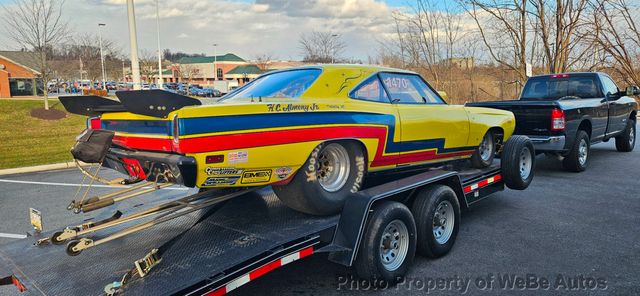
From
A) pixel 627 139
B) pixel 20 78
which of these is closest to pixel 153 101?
pixel 627 139

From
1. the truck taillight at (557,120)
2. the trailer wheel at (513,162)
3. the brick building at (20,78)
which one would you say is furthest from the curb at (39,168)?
the brick building at (20,78)

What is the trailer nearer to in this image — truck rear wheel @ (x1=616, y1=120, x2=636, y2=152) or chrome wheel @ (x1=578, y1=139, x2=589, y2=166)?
chrome wheel @ (x1=578, y1=139, x2=589, y2=166)

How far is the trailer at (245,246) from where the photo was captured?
274cm

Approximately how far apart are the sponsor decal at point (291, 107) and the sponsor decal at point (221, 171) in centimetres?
50

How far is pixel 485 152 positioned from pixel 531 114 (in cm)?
206

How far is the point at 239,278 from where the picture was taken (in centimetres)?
280

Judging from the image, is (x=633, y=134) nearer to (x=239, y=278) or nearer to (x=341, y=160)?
(x=341, y=160)

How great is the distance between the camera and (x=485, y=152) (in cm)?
600

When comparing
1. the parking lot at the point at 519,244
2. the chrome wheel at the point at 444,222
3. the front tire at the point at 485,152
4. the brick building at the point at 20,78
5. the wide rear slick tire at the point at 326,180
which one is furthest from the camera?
the brick building at the point at 20,78

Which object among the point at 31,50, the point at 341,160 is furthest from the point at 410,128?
the point at 31,50

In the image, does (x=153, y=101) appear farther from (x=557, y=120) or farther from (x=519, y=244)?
(x=557, y=120)

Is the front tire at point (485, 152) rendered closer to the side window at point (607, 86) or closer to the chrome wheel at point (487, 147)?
the chrome wheel at point (487, 147)

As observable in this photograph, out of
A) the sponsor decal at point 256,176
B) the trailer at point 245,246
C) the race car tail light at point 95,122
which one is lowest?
the trailer at point 245,246

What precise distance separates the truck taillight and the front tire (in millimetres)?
1833
